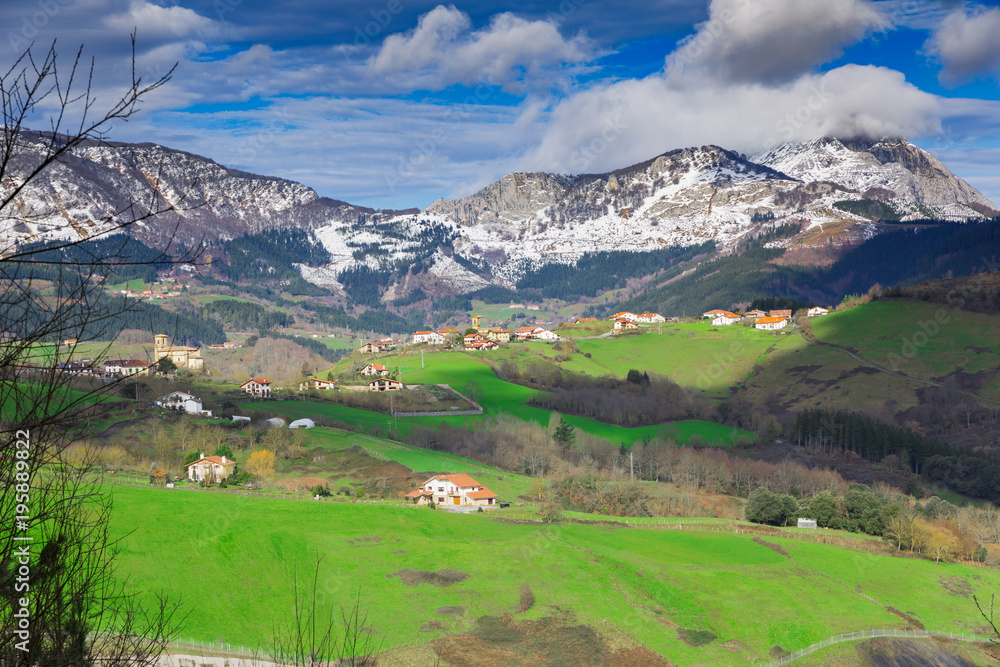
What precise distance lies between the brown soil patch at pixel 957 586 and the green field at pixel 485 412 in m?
47.5

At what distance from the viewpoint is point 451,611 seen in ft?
136

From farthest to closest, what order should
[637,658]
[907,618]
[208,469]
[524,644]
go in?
[208,469] → [907,618] → [524,644] → [637,658]

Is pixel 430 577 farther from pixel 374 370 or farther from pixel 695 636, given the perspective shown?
pixel 374 370

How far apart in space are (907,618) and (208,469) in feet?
198

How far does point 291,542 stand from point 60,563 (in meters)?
42.0

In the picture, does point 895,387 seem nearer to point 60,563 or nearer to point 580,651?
point 580,651

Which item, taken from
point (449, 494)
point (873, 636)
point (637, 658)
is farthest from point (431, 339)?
point (637, 658)

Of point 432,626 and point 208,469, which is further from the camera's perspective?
point 208,469

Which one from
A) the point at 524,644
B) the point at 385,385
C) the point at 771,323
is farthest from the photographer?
the point at 771,323

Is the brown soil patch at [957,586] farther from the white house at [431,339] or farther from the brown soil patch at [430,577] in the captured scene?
the white house at [431,339]

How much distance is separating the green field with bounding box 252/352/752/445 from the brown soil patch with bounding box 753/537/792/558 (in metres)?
41.9

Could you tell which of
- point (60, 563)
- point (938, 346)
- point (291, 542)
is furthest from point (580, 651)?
point (938, 346)

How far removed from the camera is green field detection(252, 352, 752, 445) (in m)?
99.4

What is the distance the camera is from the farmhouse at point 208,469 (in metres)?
65.6
